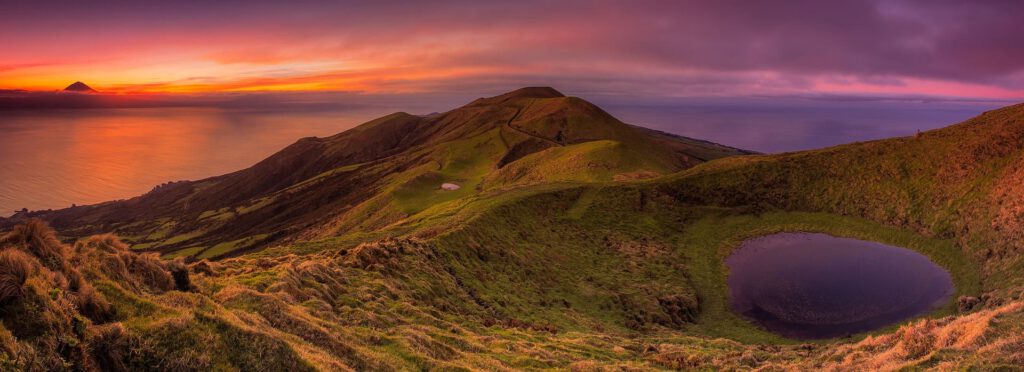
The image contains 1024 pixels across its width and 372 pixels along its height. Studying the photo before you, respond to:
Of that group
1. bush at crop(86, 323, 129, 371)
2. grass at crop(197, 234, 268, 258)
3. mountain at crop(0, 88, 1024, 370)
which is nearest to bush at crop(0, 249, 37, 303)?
mountain at crop(0, 88, 1024, 370)

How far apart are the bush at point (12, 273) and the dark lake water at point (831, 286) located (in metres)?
41.4

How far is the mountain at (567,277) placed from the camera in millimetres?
11305

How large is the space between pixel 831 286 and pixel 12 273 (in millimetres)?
50981

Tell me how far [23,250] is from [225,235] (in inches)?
6417

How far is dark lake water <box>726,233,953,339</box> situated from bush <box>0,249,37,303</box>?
41.4 metres

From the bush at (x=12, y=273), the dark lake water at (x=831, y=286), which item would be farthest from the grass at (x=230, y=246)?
the bush at (x=12, y=273)

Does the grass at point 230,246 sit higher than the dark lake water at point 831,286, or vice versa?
the dark lake water at point 831,286

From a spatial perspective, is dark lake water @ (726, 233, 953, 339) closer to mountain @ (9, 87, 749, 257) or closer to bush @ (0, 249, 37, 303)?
mountain @ (9, 87, 749, 257)

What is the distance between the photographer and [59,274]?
1095 cm

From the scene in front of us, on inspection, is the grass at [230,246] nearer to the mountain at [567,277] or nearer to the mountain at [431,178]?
the mountain at [431,178]

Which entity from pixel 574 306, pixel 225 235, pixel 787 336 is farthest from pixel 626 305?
pixel 225 235

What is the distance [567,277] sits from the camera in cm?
4150

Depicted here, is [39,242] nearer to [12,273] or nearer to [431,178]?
[12,273]

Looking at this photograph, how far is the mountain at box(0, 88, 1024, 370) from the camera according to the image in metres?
11.3
